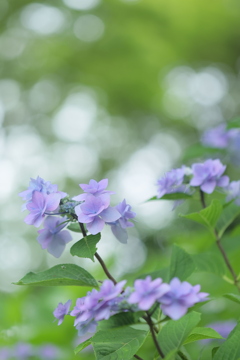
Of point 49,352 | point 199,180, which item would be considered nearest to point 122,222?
point 199,180

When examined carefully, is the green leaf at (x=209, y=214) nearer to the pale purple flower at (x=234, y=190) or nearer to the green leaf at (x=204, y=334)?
the pale purple flower at (x=234, y=190)

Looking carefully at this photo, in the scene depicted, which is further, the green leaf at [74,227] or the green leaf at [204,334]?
the green leaf at [74,227]

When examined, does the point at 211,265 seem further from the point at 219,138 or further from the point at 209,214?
the point at 219,138

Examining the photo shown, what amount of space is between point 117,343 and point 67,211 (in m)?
0.21

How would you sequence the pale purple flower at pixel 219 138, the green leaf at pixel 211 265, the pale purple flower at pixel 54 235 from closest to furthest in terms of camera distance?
the pale purple flower at pixel 54 235 → the green leaf at pixel 211 265 → the pale purple flower at pixel 219 138

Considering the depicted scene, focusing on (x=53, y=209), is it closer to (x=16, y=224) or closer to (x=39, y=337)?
(x=39, y=337)

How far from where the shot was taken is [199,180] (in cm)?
103

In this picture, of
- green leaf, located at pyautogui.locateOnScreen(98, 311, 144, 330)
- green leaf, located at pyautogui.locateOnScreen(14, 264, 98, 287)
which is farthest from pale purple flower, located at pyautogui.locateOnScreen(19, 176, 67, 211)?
green leaf, located at pyautogui.locateOnScreen(98, 311, 144, 330)

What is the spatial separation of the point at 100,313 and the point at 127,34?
6.49 metres

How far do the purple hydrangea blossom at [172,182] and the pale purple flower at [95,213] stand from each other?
1.14ft

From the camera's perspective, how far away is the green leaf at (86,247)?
726 millimetres

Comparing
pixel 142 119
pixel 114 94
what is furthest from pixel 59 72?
pixel 142 119

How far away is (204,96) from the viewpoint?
884 cm

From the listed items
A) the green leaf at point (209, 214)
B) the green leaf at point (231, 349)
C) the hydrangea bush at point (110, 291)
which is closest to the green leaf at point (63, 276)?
the hydrangea bush at point (110, 291)
